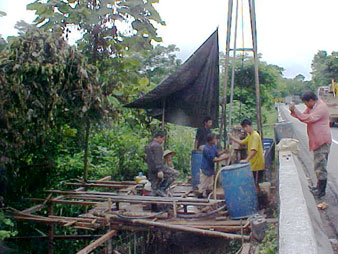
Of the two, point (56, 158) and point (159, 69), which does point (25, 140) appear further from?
point (159, 69)

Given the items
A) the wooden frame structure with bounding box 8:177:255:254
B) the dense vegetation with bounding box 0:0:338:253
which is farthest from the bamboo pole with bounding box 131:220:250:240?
the dense vegetation with bounding box 0:0:338:253

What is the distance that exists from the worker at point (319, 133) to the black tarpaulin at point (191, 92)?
7.75 feet

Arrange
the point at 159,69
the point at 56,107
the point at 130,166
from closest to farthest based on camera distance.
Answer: the point at 56,107, the point at 130,166, the point at 159,69

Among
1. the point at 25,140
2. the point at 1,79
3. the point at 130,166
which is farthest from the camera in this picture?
the point at 130,166

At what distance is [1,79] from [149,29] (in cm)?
365

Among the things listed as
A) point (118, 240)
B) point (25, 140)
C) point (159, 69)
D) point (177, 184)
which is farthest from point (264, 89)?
point (25, 140)

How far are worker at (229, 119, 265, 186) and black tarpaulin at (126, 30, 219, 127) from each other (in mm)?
1361

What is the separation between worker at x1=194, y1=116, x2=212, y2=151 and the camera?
28.0 ft

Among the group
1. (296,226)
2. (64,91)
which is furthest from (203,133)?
(296,226)

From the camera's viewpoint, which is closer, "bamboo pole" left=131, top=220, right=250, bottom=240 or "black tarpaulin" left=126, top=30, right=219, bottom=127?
"bamboo pole" left=131, top=220, right=250, bottom=240

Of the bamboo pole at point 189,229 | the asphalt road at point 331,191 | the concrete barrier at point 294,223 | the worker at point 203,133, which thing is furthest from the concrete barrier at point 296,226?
the worker at point 203,133

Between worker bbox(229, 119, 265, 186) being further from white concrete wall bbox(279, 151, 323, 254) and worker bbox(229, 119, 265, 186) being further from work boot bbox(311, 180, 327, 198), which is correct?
white concrete wall bbox(279, 151, 323, 254)

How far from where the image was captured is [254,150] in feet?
22.6

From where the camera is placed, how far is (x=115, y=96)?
9.06 meters
